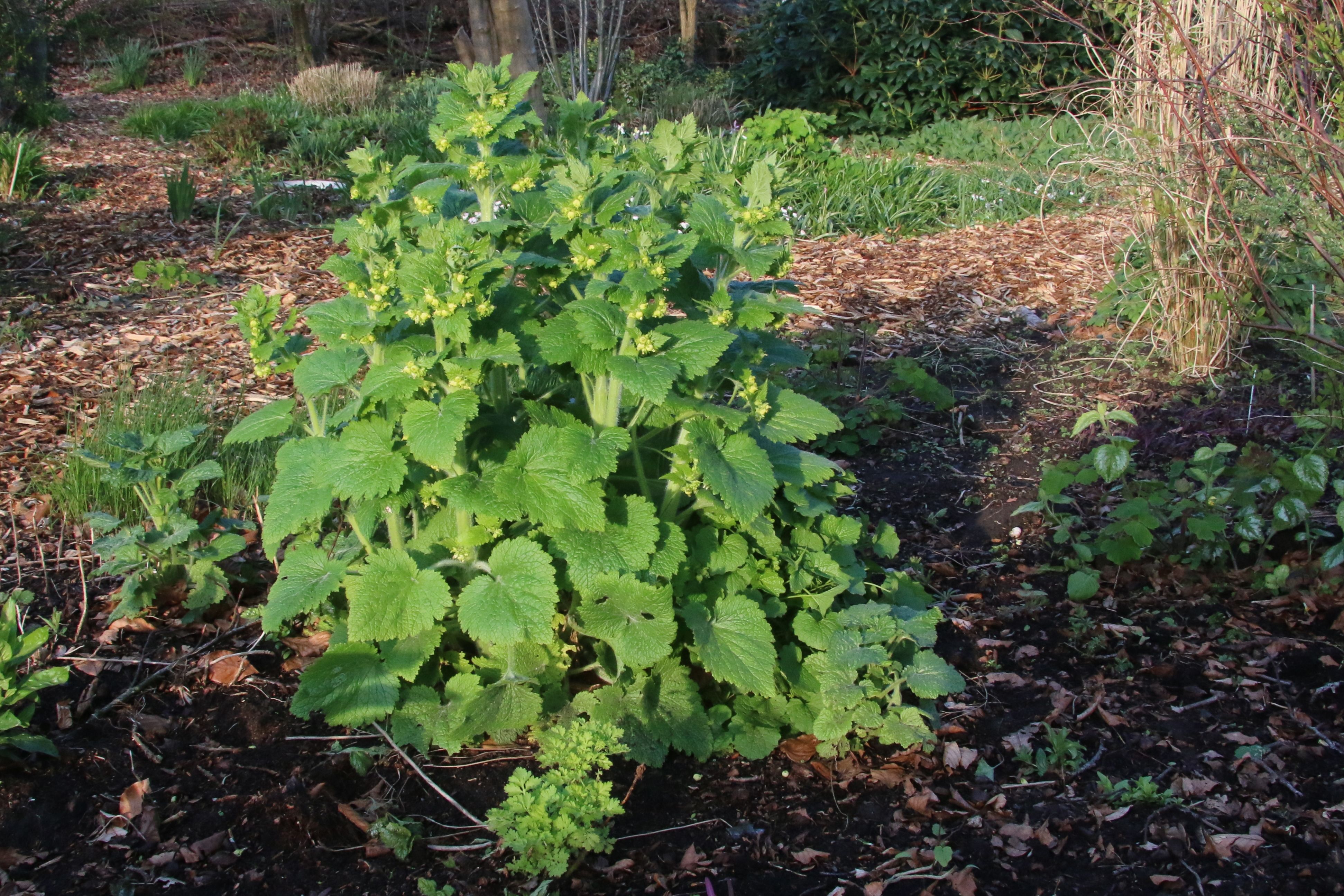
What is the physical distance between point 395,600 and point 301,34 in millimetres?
15822

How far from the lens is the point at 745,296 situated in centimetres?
242

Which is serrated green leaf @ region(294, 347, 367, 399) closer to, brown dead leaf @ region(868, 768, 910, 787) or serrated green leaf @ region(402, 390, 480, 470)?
serrated green leaf @ region(402, 390, 480, 470)

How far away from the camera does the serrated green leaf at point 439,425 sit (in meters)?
1.96

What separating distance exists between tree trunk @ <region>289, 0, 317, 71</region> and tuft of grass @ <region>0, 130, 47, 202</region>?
30.3ft

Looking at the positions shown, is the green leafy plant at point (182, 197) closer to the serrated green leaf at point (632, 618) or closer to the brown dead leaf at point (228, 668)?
the brown dead leaf at point (228, 668)

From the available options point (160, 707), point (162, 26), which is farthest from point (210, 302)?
point (162, 26)

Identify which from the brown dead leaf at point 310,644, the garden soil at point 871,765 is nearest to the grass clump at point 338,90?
the garden soil at point 871,765

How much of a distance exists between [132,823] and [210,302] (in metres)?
3.63

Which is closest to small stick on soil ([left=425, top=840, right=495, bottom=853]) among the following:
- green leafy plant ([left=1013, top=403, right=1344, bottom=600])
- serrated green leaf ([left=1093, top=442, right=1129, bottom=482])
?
green leafy plant ([left=1013, top=403, right=1344, bottom=600])

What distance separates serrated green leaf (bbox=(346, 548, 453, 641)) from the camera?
213 centimetres

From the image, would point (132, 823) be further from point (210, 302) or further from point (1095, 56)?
point (1095, 56)

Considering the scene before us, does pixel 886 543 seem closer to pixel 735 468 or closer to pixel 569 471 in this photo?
pixel 735 468

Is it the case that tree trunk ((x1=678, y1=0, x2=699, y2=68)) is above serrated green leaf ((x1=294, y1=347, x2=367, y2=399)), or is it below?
above

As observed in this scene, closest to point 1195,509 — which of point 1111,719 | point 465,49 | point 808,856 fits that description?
point 1111,719
